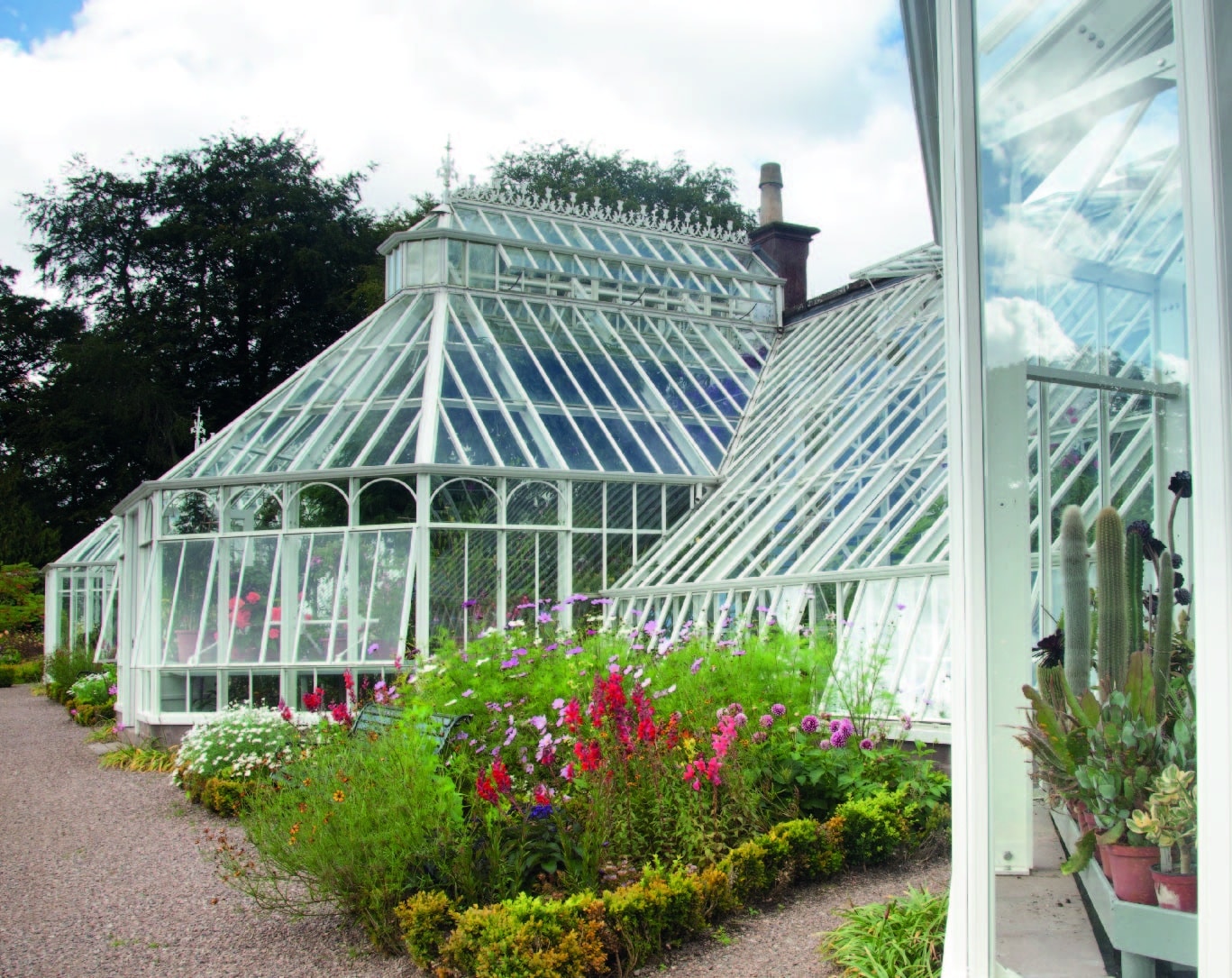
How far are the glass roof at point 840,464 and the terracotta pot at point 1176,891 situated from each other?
6.16 meters

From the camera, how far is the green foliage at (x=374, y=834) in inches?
217

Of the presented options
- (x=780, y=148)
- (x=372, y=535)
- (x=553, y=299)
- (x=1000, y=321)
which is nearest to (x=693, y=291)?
(x=553, y=299)

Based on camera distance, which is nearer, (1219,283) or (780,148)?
(1219,283)

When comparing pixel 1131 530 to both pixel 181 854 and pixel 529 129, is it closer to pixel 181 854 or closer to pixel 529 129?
pixel 181 854

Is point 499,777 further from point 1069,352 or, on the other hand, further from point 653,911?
point 1069,352

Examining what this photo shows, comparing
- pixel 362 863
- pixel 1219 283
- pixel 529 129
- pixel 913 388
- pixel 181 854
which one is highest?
pixel 529 129

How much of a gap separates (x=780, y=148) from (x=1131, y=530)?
19.1 m

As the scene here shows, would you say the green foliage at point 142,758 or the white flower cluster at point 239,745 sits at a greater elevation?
the white flower cluster at point 239,745

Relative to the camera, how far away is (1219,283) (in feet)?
7.22

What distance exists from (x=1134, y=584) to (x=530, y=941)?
3.18m

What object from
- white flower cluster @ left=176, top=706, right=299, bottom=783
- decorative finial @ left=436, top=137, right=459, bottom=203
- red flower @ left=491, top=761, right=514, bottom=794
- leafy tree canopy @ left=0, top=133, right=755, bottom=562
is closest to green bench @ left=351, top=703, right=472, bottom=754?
red flower @ left=491, top=761, right=514, bottom=794

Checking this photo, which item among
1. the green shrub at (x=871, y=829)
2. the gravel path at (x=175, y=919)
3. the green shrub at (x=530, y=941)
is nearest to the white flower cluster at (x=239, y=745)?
the gravel path at (x=175, y=919)

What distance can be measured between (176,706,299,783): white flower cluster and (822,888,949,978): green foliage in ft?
19.3

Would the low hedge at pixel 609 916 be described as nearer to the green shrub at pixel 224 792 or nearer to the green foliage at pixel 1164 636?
the green foliage at pixel 1164 636
